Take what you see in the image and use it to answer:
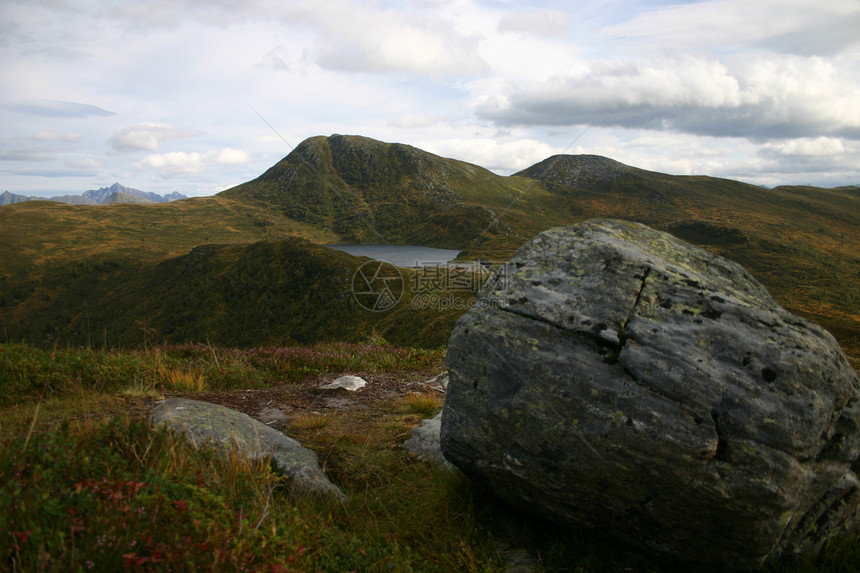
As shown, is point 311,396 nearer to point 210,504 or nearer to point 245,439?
point 245,439

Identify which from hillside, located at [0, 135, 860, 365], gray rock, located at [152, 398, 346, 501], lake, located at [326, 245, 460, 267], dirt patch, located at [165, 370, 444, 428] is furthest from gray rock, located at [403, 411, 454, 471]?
lake, located at [326, 245, 460, 267]

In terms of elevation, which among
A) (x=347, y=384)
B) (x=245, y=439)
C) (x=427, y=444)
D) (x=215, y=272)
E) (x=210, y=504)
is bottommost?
(x=215, y=272)

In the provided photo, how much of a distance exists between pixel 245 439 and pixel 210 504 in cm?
261

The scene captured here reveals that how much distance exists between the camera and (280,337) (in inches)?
2437

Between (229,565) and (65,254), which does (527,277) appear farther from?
(65,254)

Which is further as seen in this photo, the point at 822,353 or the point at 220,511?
the point at 822,353

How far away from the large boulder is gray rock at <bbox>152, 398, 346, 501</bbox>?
194 cm

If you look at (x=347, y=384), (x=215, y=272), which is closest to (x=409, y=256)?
(x=215, y=272)

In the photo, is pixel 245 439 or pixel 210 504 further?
pixel 245 439

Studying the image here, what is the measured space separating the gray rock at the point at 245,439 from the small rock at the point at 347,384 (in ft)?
12.0

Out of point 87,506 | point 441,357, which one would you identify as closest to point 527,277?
point 87,506

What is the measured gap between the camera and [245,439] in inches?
258

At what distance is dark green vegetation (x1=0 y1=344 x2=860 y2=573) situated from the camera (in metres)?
3.22

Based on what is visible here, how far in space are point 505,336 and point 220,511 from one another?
11.6ft
